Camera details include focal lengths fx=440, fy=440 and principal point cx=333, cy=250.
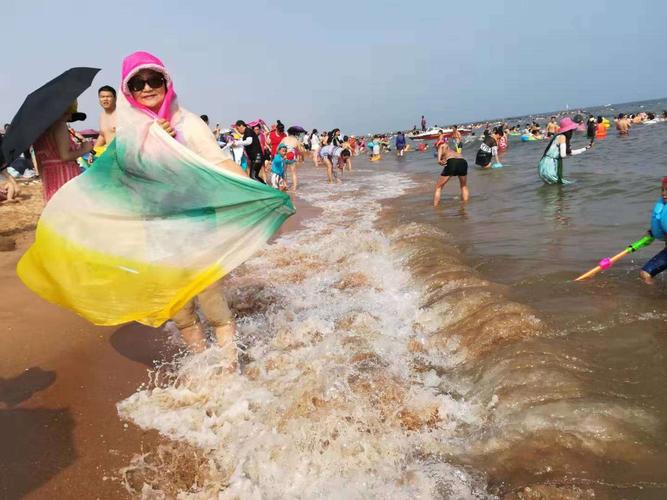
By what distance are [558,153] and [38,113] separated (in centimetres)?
1142

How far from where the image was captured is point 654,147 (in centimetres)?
1923

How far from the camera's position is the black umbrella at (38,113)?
3.33 m

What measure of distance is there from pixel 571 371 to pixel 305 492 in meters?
2.08

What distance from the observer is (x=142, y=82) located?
273 cm

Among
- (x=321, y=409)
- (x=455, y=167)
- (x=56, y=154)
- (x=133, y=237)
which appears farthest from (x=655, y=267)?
(x=455, y=167)

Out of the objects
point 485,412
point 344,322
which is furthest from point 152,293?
point 485,412

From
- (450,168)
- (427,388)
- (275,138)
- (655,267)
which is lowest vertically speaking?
(427,388)

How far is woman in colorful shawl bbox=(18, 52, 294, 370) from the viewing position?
2.78 metres

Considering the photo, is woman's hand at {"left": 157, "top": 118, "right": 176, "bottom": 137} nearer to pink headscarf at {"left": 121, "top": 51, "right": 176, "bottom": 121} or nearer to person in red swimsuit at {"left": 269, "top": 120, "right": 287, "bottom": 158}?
pink headscarf at {"left": 121, "top": 51, "right": 176, "bottom": 121}

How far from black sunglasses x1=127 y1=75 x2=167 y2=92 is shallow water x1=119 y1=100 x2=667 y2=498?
6.00ft

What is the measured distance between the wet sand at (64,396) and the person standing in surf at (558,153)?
425 inches

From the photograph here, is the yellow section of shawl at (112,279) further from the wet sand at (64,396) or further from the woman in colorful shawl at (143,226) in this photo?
the wet sand at (64,396)

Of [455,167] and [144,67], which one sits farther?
[455,167]

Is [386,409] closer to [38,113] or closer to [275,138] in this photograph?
[38,113]
